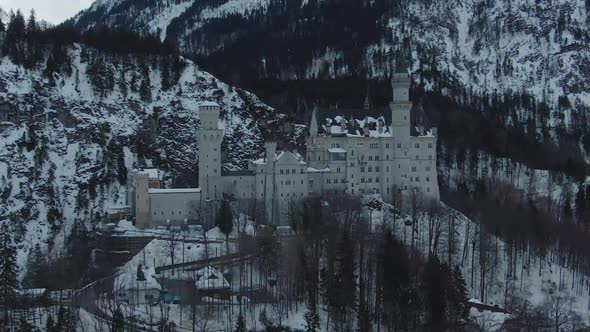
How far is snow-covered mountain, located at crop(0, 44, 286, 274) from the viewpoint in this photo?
103062 mm

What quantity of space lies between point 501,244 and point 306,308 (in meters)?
28.4

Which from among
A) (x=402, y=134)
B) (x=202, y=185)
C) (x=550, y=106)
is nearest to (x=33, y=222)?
(x=202, y=185)

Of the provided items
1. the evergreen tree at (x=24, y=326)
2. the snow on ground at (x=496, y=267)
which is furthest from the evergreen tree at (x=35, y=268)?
the snow on ground at (x=496, y=267)

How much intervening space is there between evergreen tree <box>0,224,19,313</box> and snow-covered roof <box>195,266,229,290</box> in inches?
638

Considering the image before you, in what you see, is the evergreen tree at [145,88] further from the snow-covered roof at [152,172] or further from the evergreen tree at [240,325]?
the evergreen tree at [240,325]

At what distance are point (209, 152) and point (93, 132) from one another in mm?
19502

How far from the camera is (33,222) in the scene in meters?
101

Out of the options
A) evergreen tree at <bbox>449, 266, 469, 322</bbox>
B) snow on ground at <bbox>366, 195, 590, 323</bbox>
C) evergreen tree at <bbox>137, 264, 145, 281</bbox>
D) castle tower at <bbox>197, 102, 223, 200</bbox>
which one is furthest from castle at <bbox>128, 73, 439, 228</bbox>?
evergreen tree at <bbox>449, 266, 469, 322</bbox>

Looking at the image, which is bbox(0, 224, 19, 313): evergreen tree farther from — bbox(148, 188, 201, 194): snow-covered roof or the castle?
bbox(148, 188, 201, 194): snow-covered roof

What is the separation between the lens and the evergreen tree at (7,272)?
249 ft

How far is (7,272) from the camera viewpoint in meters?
83.3

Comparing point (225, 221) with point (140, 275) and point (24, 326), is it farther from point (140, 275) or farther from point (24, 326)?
point (24, 326)

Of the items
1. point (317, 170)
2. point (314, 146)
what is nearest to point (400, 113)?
point (314, 146)

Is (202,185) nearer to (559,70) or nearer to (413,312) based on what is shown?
(413,312)
